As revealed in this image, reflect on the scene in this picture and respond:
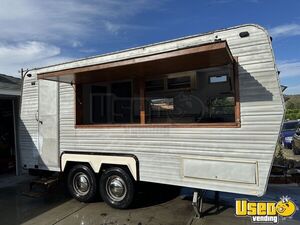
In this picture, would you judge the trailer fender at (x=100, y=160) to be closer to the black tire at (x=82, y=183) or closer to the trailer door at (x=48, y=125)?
the black tire at (x=82, y=183)

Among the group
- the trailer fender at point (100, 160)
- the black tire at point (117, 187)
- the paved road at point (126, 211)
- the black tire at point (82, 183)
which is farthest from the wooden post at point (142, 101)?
the black tire at point (82, 183)

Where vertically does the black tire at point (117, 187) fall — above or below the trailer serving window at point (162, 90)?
→ below

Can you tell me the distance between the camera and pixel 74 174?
24.3 ft

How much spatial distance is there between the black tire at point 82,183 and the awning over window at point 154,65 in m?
2.00

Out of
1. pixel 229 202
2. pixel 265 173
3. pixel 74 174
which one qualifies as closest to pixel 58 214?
pixel 74 174

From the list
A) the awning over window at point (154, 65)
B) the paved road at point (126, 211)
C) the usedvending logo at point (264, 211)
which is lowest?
the paved road at point (126, 211)

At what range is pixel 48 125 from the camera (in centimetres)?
790

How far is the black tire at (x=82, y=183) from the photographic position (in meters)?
7.11

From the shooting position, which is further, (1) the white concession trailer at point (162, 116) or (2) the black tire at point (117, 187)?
(2) the black tire at point (117, 187)

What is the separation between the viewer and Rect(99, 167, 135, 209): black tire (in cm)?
654

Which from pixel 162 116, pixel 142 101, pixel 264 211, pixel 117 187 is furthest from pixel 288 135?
pixel 117 187

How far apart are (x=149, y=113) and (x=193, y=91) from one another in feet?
3.63

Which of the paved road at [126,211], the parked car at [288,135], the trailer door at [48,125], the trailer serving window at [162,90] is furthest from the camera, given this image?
→ the parked car at [288,135]

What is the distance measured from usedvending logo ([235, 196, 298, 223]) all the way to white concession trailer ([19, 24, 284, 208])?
740 mm
